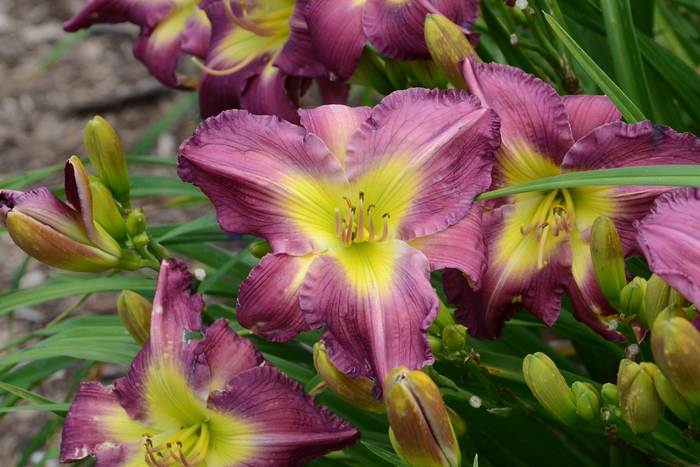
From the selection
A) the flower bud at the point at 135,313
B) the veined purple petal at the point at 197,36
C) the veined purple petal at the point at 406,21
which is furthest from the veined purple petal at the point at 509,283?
the veined purple petal at the point at 197,36

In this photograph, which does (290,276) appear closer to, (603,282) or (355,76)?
(603,282)

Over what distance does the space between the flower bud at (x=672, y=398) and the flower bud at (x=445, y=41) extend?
0.36 meters

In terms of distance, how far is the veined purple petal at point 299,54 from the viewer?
3.41 feet

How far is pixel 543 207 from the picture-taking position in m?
0.83

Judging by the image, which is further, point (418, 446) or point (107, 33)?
point (107, 33)

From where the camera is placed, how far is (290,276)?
0.78m

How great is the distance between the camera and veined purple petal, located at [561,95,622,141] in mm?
798

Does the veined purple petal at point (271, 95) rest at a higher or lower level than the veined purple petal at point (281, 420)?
higher

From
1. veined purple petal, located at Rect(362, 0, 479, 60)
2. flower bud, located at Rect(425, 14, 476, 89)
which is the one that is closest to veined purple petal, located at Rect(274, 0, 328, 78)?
veined purple petal, located at Rect(362, 0, 479, 60)

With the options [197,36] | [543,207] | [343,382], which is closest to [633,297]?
[543,207]

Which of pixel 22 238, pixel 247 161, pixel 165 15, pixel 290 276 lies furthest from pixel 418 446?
pixel 165 15

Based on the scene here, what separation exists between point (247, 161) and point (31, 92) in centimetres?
228

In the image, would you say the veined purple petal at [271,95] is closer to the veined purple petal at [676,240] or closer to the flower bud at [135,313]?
the flower bud at [135,313]

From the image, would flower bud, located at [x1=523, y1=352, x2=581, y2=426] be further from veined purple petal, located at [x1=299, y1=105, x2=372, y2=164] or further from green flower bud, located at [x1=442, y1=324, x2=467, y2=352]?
veined purple petal, located at [x1=299, y1=105, x2=372, y2=164]
